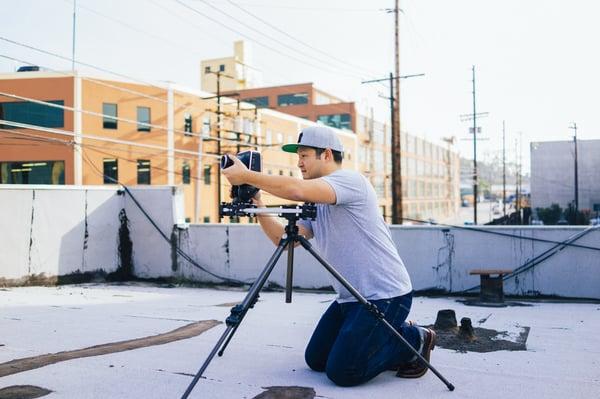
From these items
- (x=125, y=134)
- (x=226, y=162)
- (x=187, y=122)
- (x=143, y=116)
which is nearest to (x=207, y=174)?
A: (x=187, y=122)

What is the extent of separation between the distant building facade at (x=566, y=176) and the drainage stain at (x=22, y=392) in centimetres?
5928

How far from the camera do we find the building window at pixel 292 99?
62.2 meters

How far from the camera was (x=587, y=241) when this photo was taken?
7.80 metres

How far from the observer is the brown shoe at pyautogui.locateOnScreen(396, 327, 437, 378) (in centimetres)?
345

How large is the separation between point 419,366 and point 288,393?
2.87 ft

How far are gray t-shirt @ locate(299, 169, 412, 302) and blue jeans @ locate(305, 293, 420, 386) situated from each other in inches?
3.5

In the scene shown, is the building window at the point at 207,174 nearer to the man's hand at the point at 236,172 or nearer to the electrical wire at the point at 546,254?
the electrical wire at the point at 546,254

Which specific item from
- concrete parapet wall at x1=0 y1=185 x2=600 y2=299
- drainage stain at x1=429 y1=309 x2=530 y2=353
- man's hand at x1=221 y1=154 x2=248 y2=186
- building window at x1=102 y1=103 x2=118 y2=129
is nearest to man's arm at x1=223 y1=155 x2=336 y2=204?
man's hand at x1=221 y1=154 x2=248 y2=186

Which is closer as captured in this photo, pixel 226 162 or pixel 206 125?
pixel 226 162

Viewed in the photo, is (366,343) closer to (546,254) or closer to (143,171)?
(546,254)

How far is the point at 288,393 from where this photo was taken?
10.3 ft

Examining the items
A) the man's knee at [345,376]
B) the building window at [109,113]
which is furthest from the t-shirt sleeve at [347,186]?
the building window at [109,113]

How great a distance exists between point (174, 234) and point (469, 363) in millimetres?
7482

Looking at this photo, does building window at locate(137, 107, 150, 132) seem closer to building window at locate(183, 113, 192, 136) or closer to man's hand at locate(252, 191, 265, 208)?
building window at locate(183, 113, 192, 136)
